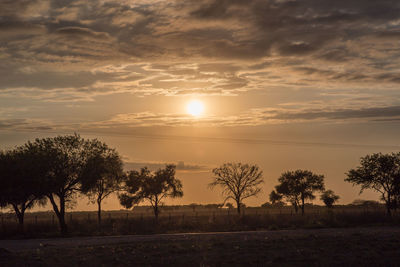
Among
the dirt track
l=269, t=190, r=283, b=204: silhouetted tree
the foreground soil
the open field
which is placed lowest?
the foreground soil

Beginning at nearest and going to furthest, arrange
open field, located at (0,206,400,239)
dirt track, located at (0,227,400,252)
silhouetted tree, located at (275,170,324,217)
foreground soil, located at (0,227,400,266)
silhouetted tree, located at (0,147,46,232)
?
foreground soil, located at (0,227,400,266) < dirt track, located at (0,227,400,252) < open field, located at (0,206,400,239) < silhouetted tree, located at (0,147,46,232) < silhouetted tree, located at (275,170,324,217)

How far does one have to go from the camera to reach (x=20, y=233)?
178ft

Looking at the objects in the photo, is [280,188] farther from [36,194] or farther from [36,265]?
[36,265]

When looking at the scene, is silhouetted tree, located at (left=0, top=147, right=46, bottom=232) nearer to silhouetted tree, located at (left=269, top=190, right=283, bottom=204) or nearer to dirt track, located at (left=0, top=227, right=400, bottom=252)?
dirt track, located at (left=0, top=227, right=400, bottom=252)

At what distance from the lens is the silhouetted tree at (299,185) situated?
10606 centimetres

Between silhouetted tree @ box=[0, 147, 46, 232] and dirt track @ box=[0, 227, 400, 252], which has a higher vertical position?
silhouetted tree @ box=[0, 147, 46, 232]

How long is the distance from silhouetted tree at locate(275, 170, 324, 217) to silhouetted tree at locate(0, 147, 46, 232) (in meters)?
62.0

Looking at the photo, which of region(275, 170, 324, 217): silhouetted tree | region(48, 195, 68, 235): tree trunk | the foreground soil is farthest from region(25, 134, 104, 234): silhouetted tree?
region(275, 170, 324, 217): silhouetted tree

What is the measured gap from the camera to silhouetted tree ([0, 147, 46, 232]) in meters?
56.0

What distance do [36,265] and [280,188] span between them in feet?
285

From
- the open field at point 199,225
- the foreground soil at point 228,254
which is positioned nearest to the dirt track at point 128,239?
the foreground soil at point 228,254

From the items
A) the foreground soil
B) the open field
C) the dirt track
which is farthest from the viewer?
the open field

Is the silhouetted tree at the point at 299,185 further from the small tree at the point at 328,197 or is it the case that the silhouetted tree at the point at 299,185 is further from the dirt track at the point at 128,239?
the dirt track at the point at 128,239

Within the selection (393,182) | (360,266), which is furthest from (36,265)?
(393,182)
